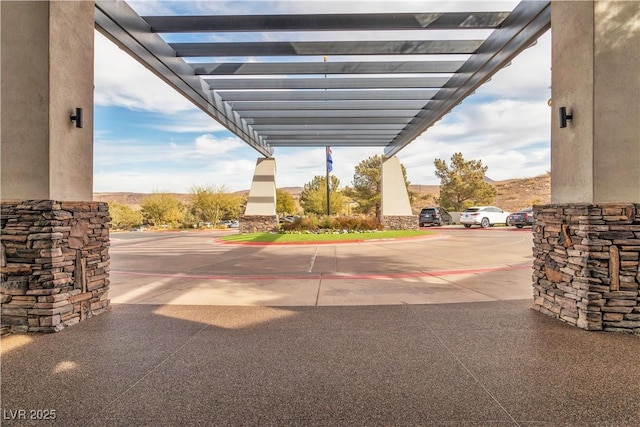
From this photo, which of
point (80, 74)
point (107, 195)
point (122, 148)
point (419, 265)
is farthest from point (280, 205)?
point (107, 195)

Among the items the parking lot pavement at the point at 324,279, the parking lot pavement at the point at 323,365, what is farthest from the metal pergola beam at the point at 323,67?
the parking lot pavement at the point at 323,365

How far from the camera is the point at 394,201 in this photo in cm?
2552

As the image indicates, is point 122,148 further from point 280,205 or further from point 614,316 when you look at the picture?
point 614,316

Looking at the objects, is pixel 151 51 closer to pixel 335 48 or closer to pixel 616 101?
pixel 335 48

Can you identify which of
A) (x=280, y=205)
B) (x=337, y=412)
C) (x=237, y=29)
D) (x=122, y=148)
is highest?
(x=122, y=148)

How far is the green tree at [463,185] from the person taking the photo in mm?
46000

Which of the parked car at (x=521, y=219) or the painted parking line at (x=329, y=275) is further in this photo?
the parked car at (x=521, y=219)

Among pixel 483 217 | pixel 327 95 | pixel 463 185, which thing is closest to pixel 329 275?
pixel 327 95

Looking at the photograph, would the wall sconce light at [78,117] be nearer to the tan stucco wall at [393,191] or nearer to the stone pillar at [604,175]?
the stone pillar at [604,175]

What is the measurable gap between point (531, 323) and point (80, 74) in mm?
7894

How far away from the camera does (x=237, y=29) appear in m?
7.81

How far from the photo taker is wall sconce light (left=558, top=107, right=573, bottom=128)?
204 inches

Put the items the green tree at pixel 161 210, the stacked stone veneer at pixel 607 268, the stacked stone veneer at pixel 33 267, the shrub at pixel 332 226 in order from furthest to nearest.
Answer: the green tree at pixel 161 210
the shrub at pixel 332 226
the stacked stone veneer at pixel 33 267
the stacked stone veneer at pixel 607 268

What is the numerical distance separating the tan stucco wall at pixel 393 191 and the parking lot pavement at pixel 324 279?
1247 cm
